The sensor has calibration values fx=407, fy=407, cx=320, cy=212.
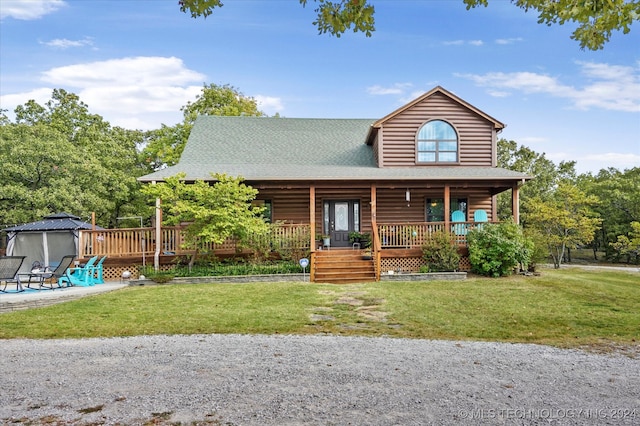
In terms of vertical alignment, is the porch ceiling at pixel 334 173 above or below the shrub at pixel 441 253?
above

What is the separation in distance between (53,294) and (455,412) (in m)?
10.8

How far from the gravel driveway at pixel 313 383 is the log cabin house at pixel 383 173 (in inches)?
367

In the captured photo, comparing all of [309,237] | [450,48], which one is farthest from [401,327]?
[450,48]

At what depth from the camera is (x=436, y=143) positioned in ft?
57.7

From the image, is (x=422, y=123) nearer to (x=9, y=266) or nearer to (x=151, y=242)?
(x=151, y=242)

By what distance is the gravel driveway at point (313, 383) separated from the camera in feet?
11.4

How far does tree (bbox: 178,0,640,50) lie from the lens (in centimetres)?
335

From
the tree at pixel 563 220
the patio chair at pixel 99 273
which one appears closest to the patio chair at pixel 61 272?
the patio chair at pixel 99 273

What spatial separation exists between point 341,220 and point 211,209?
6.38 metres

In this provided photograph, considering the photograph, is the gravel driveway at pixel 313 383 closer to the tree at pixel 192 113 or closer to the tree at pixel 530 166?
the tree at pixel 192 113

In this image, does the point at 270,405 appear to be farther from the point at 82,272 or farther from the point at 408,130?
the point at 408,130

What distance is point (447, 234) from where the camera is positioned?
14859 mm

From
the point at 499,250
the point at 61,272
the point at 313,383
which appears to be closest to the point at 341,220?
the point at 499,250

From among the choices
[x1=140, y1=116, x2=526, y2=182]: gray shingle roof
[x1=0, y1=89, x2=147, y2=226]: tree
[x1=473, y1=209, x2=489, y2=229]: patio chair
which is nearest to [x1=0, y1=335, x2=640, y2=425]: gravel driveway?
[x1=140, y1=116, x2=526, y2=182]: gray shingle roof
